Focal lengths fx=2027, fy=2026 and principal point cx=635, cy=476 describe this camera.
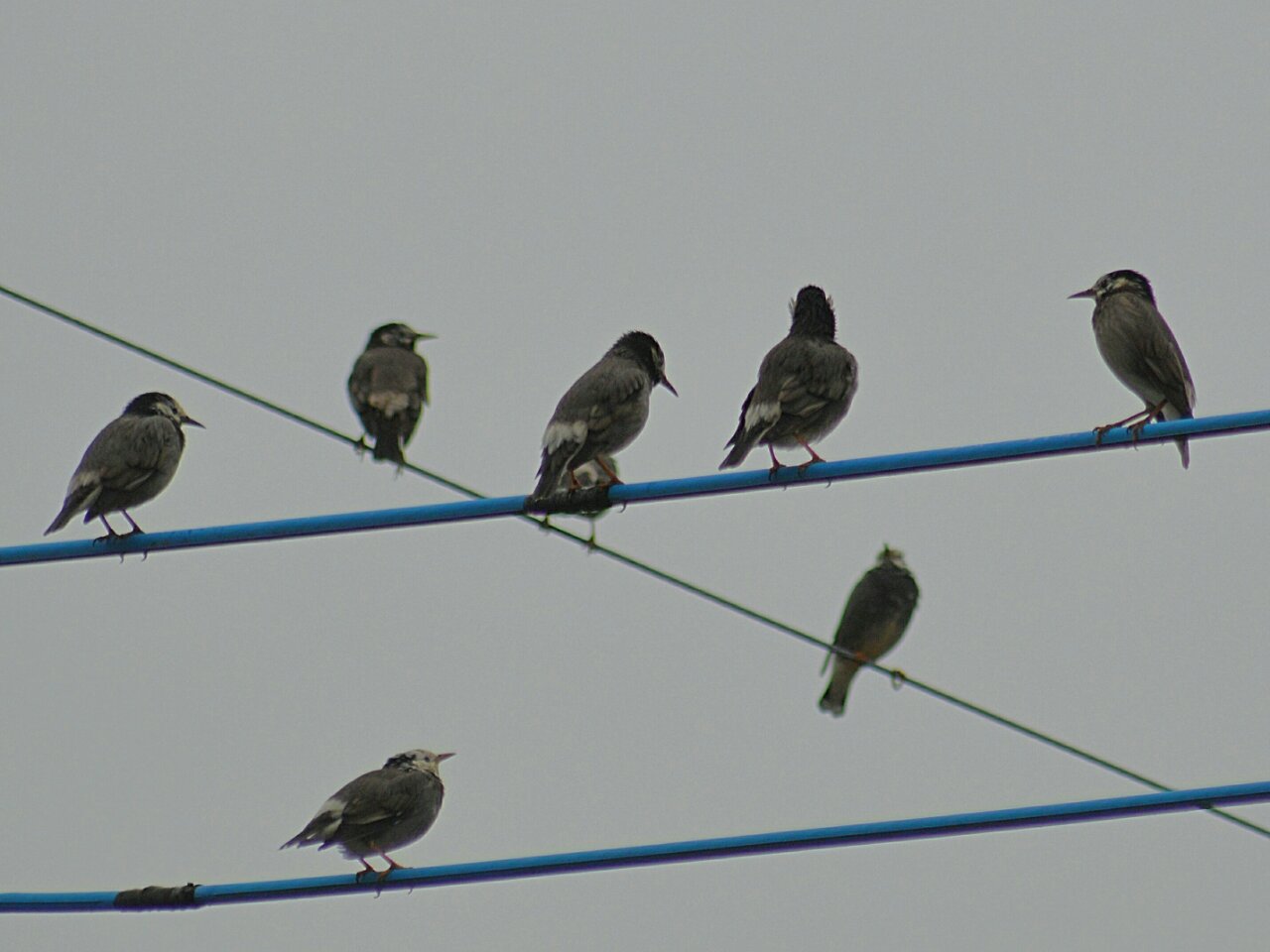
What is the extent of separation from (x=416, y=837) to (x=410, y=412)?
279 cm

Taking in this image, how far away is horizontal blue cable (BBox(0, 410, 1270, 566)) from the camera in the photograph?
7090 millimetres

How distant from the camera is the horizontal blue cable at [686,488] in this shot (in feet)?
23.3

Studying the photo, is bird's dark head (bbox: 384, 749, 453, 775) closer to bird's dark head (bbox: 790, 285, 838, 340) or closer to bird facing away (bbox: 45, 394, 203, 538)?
bird facing away (bbox: 45, 394, 203, 538)

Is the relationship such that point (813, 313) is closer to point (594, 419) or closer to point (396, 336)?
point (594, 419)

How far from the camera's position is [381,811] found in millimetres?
10531

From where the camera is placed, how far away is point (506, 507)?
7727mm

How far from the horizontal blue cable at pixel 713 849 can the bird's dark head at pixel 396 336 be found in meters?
Result: 6.61

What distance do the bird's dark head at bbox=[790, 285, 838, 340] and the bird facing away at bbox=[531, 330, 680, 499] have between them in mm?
921

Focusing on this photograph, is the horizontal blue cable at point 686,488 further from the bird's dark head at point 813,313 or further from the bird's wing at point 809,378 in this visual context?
the bird's dark head at point 813,313

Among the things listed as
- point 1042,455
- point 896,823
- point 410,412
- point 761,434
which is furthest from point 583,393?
point 896,823

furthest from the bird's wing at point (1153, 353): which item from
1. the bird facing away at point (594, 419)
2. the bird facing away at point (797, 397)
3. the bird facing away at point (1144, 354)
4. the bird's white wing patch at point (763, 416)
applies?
the bird facing away at point (594, 419)

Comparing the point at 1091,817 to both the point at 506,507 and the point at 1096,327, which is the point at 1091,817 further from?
the point at 1096,327

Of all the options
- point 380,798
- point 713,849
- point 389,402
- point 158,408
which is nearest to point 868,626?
point 389,402

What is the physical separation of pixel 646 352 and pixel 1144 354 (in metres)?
2.69
